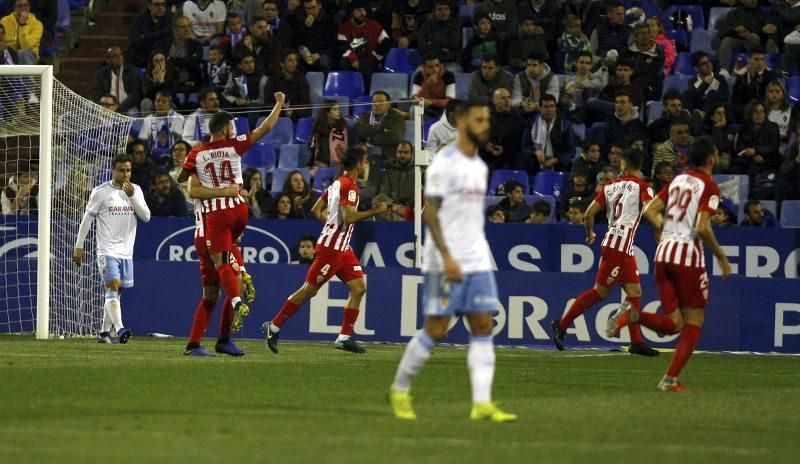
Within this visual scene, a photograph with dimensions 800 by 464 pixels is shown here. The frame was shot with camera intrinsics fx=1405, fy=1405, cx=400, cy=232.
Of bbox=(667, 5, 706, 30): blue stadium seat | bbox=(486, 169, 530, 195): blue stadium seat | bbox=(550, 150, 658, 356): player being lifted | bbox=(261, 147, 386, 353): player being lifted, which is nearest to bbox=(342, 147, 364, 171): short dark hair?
bbox=(261, 147, 386, 353): player being lifted

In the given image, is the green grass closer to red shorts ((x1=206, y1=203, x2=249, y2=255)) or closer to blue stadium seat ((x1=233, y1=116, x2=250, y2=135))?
red shorts ((x1=206, y1=203, x2=249, y2=255))

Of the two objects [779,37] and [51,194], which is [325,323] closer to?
[51,194]

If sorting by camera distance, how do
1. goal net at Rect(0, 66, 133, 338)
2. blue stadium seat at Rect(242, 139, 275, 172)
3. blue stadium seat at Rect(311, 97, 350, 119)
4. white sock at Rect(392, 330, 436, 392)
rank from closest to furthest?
white sock at Rect(392, 330, 436, 392) < goal net at Rect(0, 66, 133, 338) < blue stadium seat at Rect(311, 97, 350, 119) < blue stadium seat at Rect(242, 139, 275, 172)

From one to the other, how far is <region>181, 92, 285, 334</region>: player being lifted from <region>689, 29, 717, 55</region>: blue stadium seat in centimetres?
1070

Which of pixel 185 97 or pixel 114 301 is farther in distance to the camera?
pixel 185 97

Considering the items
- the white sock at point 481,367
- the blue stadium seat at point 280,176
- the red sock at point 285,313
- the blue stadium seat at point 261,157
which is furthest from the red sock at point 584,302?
the white sock at point 481,367

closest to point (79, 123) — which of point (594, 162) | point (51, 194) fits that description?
point (51, 194)

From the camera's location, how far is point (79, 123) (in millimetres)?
19125

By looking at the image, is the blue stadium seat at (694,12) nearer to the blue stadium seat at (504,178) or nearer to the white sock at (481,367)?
the blue stadium seat at (504,178)

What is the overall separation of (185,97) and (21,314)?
5.47 meters

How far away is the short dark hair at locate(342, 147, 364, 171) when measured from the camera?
15656 mm

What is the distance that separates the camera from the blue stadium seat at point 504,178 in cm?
2083

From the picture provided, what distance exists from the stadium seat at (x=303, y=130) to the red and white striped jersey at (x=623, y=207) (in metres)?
7.14

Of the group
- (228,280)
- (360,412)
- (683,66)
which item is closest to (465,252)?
(360,412)
